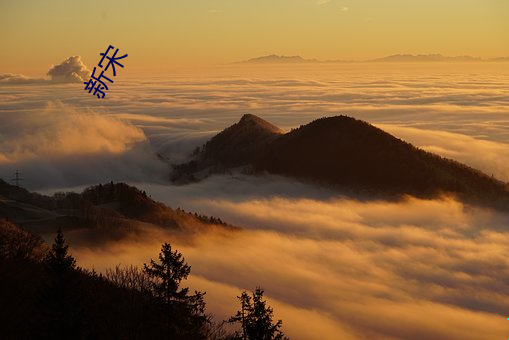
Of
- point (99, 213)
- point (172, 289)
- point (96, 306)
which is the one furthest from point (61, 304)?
point (99, 213)

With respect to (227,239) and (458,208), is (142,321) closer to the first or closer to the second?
(227,239)

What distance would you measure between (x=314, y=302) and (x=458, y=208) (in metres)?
106

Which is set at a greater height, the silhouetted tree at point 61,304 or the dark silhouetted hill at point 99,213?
the dark silhouetted hill at point 99,213

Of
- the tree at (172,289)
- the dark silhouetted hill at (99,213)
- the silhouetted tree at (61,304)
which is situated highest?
the dark silhouetted hill at (99,213)

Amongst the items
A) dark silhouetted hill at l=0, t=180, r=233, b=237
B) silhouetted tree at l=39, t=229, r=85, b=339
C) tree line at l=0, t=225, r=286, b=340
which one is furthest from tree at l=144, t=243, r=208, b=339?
dark silhouetted hill at l=0, t=180, r=233, b=237

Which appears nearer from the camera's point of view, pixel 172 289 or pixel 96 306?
pixel 172 289

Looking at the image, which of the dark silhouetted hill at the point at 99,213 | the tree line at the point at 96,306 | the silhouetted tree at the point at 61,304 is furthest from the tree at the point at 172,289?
the dark silhouetted hill at the point at 99,213

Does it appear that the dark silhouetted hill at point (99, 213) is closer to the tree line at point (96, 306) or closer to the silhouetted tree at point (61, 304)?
the tree line at point (96, 306)

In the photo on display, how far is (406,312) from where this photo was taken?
114 meters

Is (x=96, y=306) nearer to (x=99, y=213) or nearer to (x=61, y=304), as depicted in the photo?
(x=61, y=304)

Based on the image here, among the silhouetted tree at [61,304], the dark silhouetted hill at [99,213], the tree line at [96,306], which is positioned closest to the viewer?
the silhouetted tree at [61,304]

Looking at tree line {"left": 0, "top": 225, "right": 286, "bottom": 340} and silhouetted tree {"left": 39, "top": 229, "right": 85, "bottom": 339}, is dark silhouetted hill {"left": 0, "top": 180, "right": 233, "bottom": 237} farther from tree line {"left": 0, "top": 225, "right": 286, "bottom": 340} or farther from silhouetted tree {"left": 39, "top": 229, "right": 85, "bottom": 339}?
silhouetted tree {"left": 39, "top": 229, "right": 85, "bottom": 339}

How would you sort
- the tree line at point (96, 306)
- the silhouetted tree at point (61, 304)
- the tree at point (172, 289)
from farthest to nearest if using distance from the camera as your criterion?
the tree at point (172, 289) → the tree line at point (96, 306) → the silhouetted tree at point (61, 304)

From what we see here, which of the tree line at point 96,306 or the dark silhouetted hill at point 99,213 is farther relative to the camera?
the dark silhouetted hill at point 99,213
